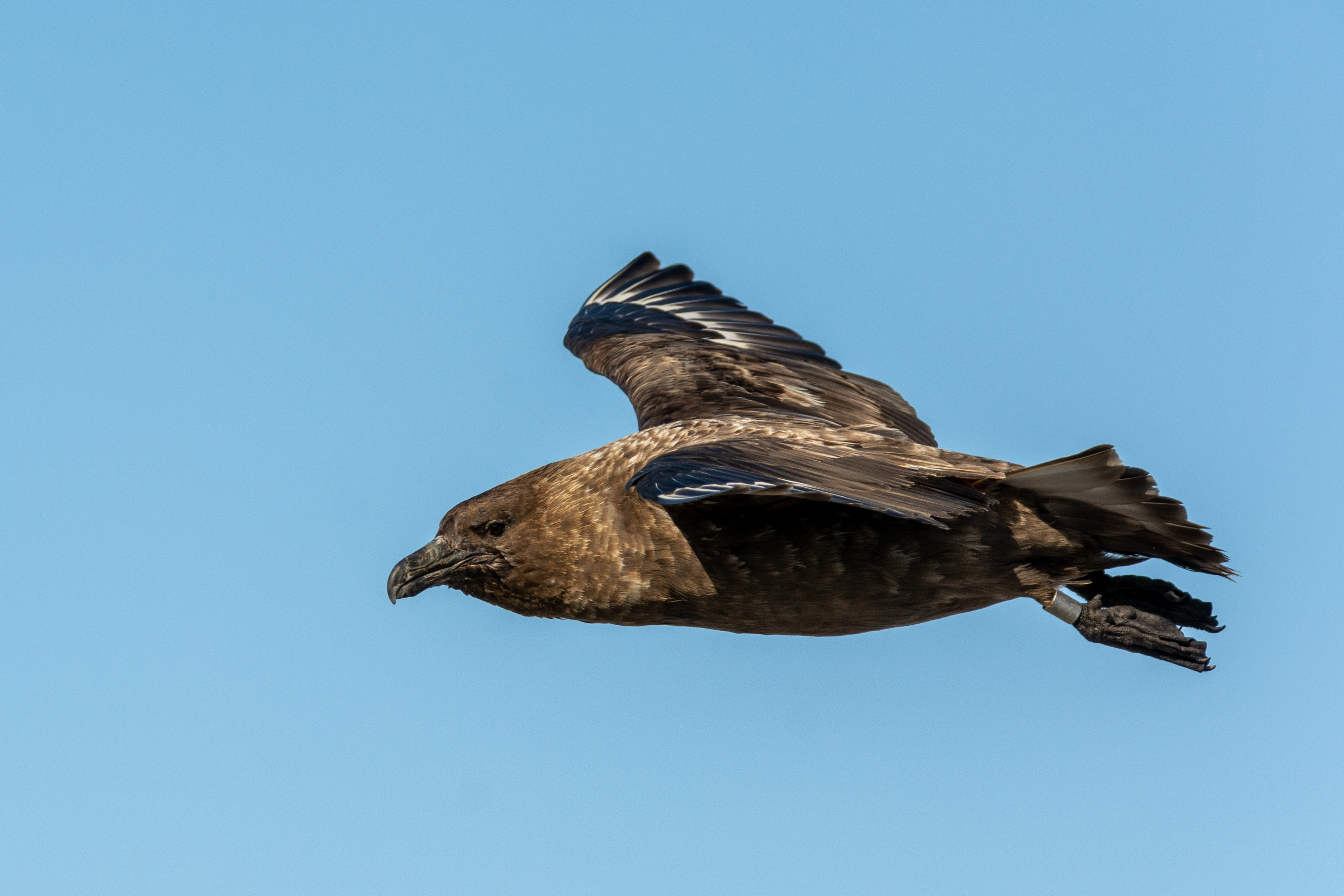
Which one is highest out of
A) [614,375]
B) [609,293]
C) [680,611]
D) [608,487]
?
[609,293]

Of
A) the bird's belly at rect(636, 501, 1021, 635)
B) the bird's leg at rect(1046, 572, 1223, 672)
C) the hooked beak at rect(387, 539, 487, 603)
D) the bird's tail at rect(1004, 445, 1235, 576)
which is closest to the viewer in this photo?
the bird's tail at rect(1004, 445, 1235, 576)

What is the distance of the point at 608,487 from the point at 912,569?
144cm

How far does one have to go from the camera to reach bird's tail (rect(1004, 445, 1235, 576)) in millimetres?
7113

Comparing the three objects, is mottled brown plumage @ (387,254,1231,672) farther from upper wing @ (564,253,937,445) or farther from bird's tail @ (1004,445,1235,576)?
upper wing @ (564,253,937,445)

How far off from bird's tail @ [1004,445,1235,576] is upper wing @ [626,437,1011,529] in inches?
9.9

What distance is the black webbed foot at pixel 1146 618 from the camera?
8195mm

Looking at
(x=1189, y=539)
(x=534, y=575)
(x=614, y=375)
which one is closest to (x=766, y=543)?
(x=534, y=575)

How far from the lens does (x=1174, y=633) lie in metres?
8.19

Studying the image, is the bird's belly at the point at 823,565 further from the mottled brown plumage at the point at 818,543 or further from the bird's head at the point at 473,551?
the bird's head at the point at 473,551

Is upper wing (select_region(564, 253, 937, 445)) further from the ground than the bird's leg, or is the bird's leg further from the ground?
upper wing (select_region(564, 253, 937, 445))

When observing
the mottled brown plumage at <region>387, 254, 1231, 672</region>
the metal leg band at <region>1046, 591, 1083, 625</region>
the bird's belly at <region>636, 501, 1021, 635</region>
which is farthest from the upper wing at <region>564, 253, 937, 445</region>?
the bird's belly at <region>636, 501, 1021, 635</region>

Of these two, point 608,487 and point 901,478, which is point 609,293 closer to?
point 608,487

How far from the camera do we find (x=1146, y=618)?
8219mm

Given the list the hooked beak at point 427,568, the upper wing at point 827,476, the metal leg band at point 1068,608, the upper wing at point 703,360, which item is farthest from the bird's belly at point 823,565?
the upper wing at point 703,360
